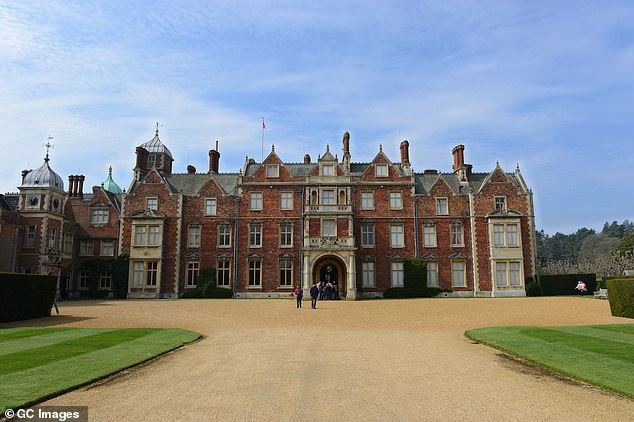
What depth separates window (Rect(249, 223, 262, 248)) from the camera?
3877 centimetres

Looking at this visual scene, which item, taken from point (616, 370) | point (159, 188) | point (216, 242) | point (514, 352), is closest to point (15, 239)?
point (159, 188)

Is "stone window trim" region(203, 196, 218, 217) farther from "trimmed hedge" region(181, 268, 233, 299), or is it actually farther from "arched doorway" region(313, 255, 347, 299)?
"arched doorway" region(313, 255, 347, 299)

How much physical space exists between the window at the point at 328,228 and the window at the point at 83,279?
73.2ft

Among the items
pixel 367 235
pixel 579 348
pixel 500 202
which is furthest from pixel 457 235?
pixel 579 348

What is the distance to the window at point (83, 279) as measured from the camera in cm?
4091

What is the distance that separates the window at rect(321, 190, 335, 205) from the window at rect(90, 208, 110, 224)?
68.1ft

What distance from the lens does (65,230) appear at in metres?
40.5

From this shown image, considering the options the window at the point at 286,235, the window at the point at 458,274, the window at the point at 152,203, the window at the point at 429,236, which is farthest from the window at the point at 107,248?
the window at the point at 458,274

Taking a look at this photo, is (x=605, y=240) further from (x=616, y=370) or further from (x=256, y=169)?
(x=616, y=370)

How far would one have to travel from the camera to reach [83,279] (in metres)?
41.1

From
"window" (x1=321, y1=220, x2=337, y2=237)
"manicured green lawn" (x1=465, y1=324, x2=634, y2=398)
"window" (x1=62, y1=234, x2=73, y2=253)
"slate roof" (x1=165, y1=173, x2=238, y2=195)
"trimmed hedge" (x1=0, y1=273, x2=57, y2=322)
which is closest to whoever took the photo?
"manicured green lawn" (x1=465, y1=324, x2=634, y2=398)

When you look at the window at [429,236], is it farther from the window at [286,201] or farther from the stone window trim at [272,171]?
the stone window trim at [272,171]

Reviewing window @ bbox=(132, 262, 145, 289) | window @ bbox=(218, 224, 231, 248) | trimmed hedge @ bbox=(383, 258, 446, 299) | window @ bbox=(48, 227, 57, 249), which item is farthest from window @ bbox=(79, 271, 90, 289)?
trimmed hedge @ bbox=(383, 258, 446, 299)

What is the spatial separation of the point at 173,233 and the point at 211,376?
3170cm
